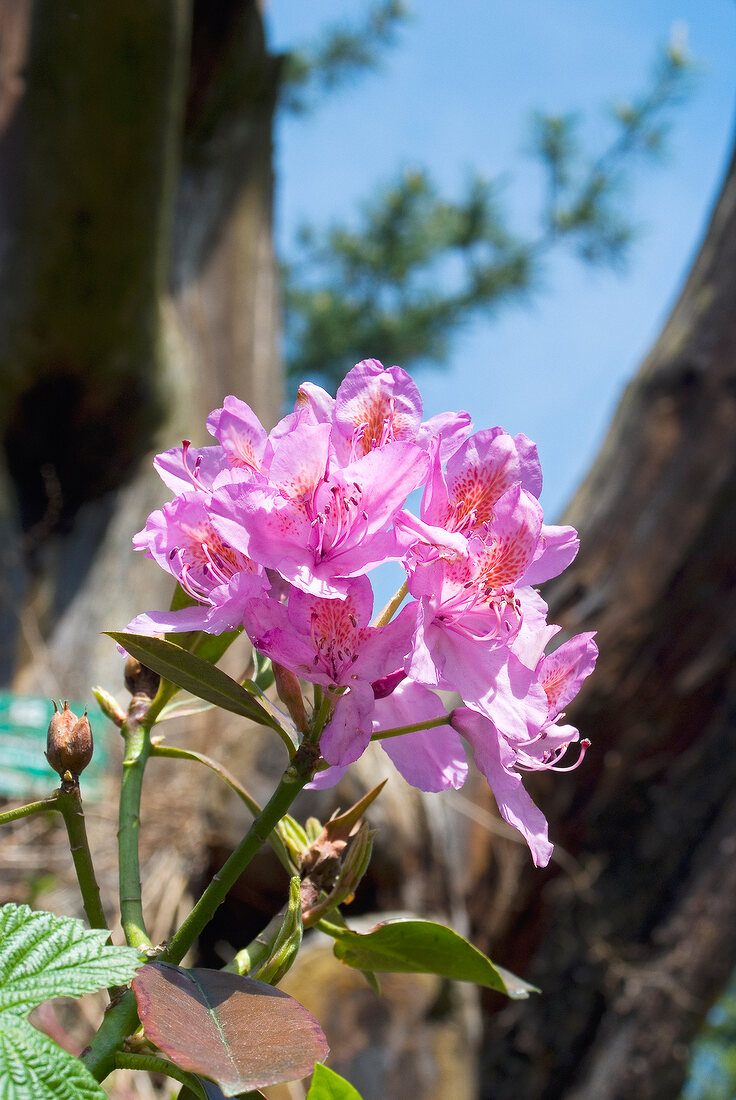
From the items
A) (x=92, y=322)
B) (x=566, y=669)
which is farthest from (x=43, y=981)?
(x=92, y=322)

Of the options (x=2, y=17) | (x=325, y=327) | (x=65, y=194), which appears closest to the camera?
(x=65, y=194)

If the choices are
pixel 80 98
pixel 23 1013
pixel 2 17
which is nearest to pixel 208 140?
pixel 2 17

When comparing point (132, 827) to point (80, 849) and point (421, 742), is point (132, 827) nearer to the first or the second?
point (80, 849)

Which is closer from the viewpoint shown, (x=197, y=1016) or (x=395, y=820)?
(x=197, y=1016)

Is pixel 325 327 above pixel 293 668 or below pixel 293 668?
above

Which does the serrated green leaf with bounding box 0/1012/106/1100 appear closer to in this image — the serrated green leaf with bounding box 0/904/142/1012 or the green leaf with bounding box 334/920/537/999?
the serrated green leaf with bounding box 0/904/142/1012

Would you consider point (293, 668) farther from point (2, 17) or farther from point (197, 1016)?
point (2, 17)

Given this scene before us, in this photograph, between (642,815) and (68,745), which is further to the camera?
(642,815)
